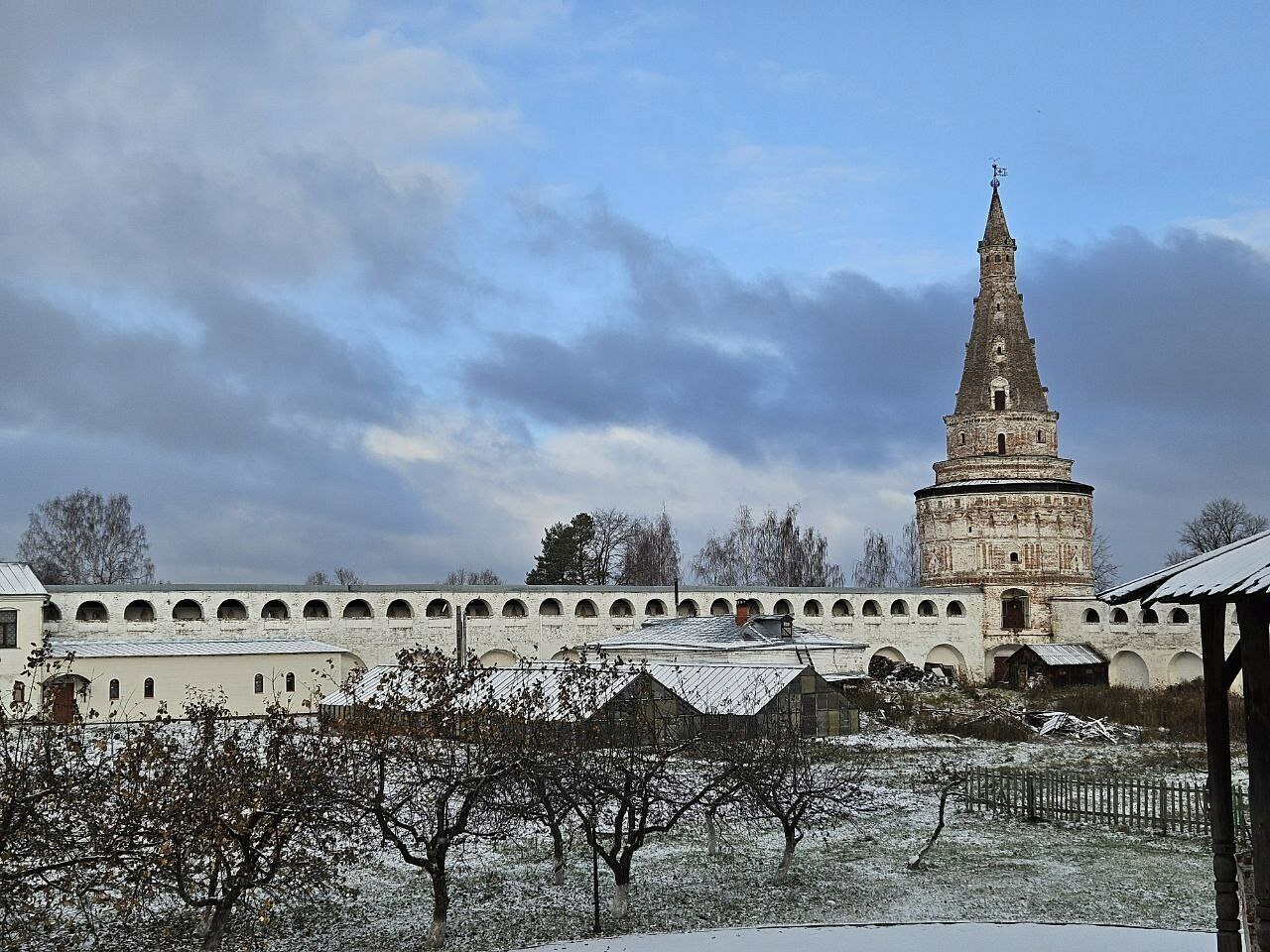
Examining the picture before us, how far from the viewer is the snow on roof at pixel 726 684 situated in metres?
26.4

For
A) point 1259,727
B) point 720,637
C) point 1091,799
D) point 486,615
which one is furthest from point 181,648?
point 1259,727

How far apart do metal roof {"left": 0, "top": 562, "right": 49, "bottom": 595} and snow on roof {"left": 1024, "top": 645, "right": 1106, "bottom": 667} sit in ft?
112

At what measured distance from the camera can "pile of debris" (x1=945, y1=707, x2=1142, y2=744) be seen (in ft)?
95.7

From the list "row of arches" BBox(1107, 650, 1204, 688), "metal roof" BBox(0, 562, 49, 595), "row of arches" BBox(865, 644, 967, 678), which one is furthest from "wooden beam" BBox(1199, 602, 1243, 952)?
"row of arches" BBox(865, 644, 967, 678)

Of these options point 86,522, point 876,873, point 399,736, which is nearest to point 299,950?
point 399,736

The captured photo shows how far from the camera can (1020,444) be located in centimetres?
4834

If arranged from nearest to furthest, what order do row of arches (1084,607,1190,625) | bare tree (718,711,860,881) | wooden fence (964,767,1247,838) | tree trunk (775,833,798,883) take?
bare tree (718,711,860,881) → tree trunk (775,833,798,883) → wooden fence (964,767,1247,838) → row of arches (1084,607,1190,625)

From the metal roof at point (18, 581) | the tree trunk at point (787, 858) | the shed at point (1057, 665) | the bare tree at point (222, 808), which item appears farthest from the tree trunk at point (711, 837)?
the shed at point (1057, 665)

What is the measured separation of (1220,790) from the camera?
8484 mm

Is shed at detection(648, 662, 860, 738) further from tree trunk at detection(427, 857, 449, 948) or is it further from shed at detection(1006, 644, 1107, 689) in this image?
shed at detection(1006, 644, 1107, 689)

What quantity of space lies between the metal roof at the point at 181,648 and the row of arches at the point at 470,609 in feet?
7.14

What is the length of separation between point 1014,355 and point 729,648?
22.7 metres

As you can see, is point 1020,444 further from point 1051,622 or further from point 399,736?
point 399,736

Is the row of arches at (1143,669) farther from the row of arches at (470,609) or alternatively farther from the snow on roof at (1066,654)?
the row of arches at (470,609)
